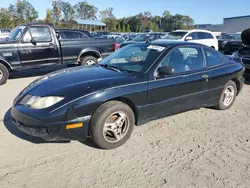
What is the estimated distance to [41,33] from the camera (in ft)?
26.7

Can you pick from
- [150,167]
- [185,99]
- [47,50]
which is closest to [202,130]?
[185,99]

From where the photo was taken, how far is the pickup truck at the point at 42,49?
753cm

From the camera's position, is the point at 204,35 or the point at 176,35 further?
the point at 204,35

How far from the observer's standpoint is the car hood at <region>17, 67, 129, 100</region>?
3.28m

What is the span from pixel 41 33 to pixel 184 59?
5.56 m

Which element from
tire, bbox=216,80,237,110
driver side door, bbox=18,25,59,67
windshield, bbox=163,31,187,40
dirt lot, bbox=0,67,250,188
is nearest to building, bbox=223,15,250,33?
windshield, bbox=163,31,187,40

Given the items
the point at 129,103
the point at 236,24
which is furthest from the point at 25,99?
the point at 236,24

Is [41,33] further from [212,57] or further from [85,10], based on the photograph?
[85,10]

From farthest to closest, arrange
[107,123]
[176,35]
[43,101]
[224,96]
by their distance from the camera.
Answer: [176,35] < [224,96] < [107,123] < [43,101]

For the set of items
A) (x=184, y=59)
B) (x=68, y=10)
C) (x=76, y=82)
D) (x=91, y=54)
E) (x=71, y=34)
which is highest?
(x=68, y=10)

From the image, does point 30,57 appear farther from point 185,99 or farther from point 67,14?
point 67,14

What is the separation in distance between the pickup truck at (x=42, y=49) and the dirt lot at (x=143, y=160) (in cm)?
379

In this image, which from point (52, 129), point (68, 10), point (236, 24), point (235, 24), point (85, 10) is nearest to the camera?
point (52, 129)

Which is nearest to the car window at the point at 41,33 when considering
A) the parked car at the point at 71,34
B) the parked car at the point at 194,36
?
the parked car at the point at 71,34
